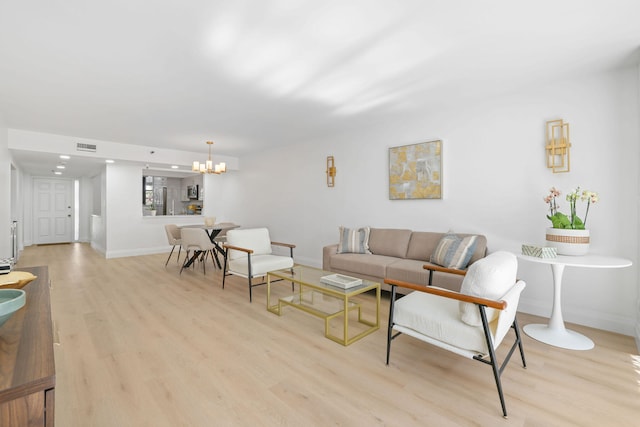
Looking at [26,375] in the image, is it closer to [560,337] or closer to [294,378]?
[294,378]

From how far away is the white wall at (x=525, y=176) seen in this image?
9.18ft

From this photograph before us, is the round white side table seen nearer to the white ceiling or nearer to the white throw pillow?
the white throw pillow

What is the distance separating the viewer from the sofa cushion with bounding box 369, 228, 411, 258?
13.3 feet

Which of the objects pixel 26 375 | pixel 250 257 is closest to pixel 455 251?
pixel 250 257

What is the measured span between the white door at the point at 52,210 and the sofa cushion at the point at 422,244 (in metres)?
10.3

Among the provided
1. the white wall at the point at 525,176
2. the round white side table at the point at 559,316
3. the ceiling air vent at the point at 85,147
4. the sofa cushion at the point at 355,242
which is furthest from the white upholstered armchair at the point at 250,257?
the ceiling air vent at the point at 85,147

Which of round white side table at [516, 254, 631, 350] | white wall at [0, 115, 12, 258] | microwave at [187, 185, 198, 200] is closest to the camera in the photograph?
round white side table at [516, 254, 631, 350]

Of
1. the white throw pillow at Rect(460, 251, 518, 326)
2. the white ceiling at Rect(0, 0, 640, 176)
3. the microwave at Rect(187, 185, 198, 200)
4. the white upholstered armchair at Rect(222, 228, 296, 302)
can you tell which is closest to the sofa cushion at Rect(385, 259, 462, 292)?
the white throw pillow at Rect(460, 251, 518, 326)

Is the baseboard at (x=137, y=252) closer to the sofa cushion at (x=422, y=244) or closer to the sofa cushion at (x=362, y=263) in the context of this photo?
the sofa cushion at (x=362, y=263)

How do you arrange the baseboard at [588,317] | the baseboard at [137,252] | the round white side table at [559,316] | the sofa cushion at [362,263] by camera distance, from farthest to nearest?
the baseboard at [137,252] → the sofa cushion at [362,263] → the baseboard at [588,317] → the round white side table at [559,316]

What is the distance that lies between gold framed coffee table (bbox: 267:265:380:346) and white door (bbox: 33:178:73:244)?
902 centimetres

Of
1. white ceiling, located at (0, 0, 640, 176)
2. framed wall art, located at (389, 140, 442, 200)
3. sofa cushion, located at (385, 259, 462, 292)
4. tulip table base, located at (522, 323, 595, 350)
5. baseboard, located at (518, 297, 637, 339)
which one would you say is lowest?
tulip table base, located at (522, 323, 595, 350)

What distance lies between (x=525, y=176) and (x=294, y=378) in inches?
125

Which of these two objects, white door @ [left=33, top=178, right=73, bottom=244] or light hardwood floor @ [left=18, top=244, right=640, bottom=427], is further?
white door @ [left=33, top=178, right=73, bottom=244]
